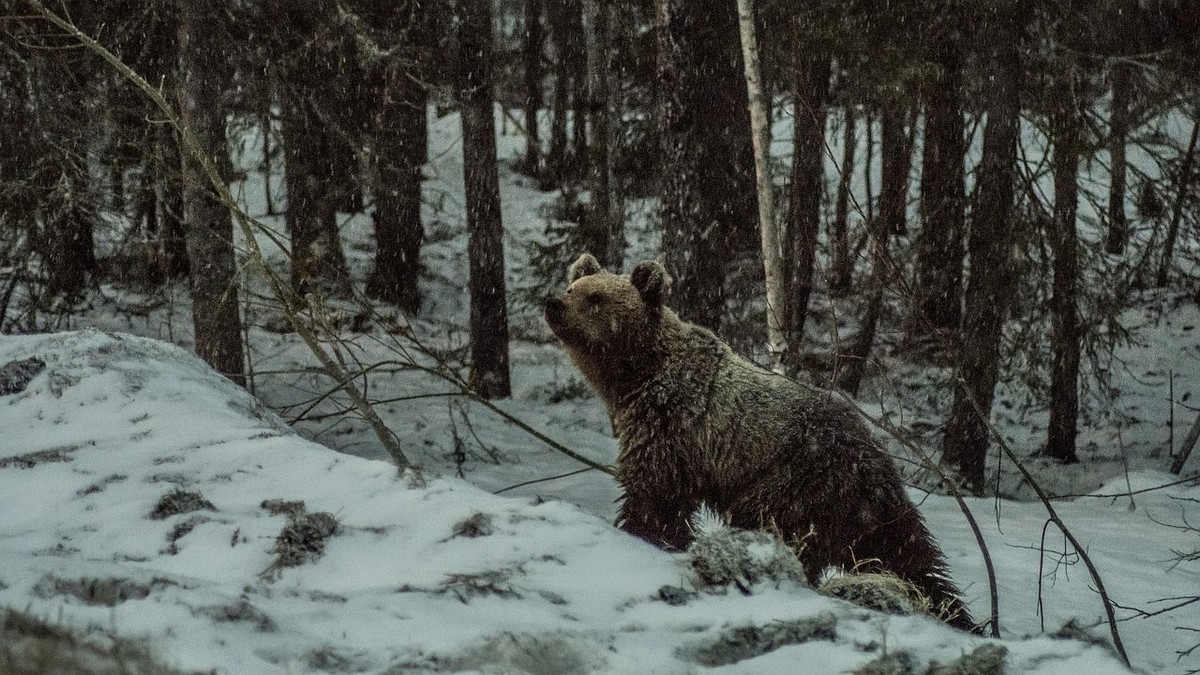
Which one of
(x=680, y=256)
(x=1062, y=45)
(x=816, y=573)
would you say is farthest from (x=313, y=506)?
(x=1062, y=45)

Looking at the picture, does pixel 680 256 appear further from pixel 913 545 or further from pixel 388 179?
pixel 388 179

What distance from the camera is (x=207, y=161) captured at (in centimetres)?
593

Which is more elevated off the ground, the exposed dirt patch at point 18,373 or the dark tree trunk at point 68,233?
the dark tree trunk at point 68,233

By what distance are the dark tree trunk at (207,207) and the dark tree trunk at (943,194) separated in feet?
25.1

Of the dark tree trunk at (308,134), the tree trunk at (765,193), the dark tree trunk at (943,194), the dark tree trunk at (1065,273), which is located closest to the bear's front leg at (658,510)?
the tree trunk at (765,193)

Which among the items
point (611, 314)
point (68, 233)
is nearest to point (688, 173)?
point (611, 314)

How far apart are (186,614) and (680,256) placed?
709 centimetres

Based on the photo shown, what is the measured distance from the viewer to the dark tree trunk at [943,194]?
12.8m

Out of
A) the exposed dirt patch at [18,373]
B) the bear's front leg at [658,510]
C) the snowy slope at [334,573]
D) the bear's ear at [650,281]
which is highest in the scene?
the bear's ear at [650,281]

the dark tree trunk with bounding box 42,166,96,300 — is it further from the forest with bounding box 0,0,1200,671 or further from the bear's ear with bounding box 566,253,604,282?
the bear's ear with bounding box 566,253,604,282

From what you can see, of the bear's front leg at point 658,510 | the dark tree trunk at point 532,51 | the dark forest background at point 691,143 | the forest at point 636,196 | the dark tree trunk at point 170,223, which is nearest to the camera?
the bear's front leg at point 658,510

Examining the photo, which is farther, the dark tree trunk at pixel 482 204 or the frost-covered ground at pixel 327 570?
the dark tree trunk at pixel 482 204

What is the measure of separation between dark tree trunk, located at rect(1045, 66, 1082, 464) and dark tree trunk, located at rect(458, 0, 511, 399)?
22.2 ft

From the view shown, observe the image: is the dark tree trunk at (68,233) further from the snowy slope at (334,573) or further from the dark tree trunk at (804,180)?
the dark tree trunk at (804,180)
